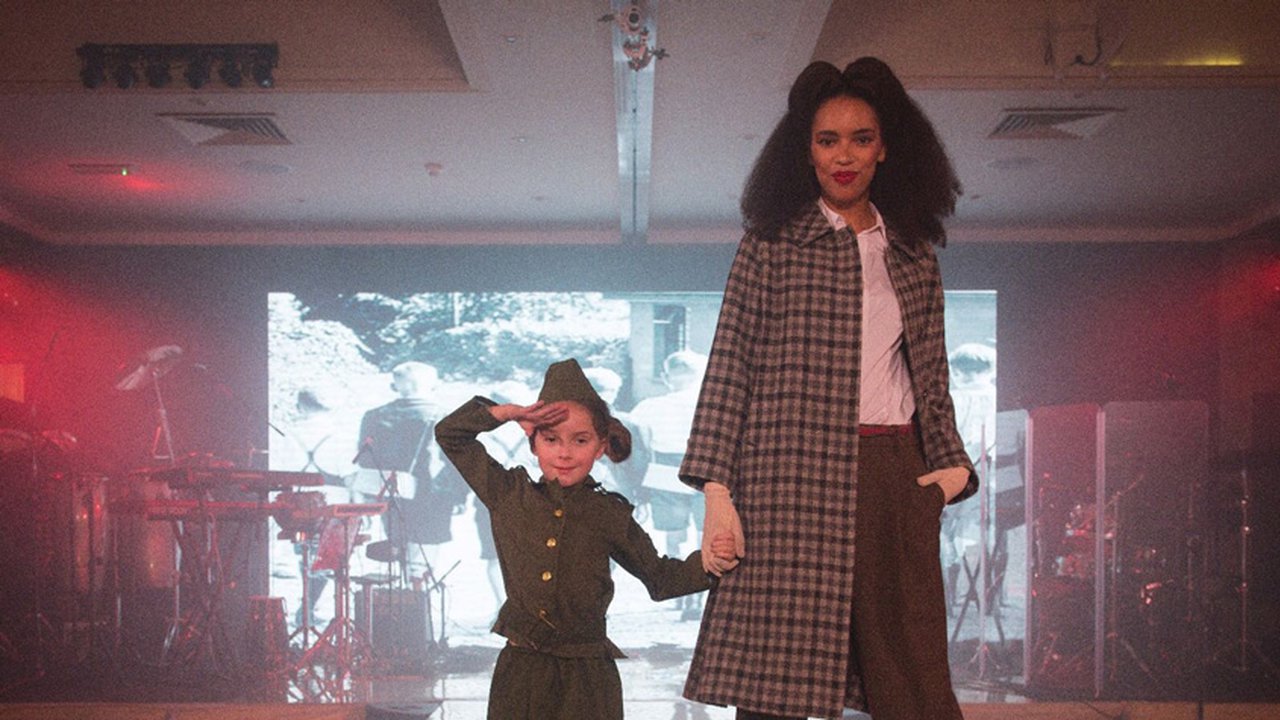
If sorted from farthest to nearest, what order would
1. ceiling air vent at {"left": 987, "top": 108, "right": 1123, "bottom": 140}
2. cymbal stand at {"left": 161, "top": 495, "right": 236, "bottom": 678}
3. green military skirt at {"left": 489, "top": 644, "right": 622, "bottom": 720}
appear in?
1. cymbal stand at {"left": 161, "top": 495, "right": 236, "bottom": 678}
2. ceiling air vent at {"left": 987, "top": 108, "right": 1123, "bottom": 140}
3. green military skirt at {"left": 489, "top": 644, "right": 622, "bottom": 720}

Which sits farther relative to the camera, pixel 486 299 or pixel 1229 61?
pixel 486 299

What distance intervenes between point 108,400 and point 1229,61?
7.05 metres

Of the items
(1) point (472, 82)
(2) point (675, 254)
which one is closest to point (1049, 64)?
(1) point (472, 82)

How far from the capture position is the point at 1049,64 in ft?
17.9

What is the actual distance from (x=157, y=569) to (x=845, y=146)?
6931 mm

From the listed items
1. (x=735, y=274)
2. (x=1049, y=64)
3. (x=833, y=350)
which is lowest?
(x=833, y=350)

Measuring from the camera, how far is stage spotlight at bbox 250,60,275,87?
17.7 feet

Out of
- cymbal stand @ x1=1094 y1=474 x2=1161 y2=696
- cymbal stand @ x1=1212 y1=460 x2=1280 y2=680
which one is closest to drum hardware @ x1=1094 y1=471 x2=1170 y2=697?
cymbal stand @ x1=1094 y1=474 x2=1161 y2=696

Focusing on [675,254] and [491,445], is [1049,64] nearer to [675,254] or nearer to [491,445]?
[675,254]

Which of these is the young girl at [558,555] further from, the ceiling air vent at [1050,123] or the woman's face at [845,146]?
the ceiling air vent at [1050,123]

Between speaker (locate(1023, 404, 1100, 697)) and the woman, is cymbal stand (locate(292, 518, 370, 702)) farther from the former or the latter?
the woman

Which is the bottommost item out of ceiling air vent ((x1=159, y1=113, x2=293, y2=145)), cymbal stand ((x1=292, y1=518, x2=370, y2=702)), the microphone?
cymbal stand ((x1=292, y1=518, x2=370, y2=702))

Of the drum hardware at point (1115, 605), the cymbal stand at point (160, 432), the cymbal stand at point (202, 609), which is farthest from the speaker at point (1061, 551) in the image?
the cymbal stand at point (160, 432)

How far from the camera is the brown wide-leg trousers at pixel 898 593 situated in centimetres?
207
